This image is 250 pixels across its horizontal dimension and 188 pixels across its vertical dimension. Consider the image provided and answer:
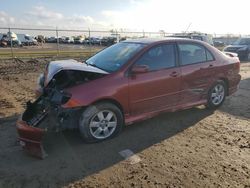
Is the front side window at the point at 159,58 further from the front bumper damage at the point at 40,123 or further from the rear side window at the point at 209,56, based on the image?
the front bumper damage at the point at 40,123

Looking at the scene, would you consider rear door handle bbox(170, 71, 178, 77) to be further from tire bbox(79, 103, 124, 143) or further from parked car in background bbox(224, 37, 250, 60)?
parked car in background bbox(224, 37, 250, 60)

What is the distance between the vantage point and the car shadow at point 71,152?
4.14 metres

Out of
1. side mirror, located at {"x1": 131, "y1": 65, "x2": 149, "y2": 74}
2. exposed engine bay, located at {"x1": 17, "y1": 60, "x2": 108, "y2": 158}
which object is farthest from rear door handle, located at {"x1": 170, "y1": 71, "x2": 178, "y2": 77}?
exposed engine bay, located at {"x1": 17, "y1": 60, "x2": 108, "y2": 158}

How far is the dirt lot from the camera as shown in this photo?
4.03 m

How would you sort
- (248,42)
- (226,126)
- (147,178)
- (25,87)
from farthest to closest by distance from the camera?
(248,42) → (25,87) → (226,126) → (147,178)

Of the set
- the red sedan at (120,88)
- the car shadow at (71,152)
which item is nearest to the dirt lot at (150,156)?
the car shadow at (71,152)

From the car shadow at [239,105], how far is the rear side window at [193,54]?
1.37 meters

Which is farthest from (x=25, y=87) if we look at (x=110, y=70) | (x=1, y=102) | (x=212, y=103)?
(x=212, y=103)

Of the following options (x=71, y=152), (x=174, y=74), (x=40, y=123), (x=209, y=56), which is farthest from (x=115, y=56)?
(x=209, y=56)

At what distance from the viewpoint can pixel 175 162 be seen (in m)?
4.54

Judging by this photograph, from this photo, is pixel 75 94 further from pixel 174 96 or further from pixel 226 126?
pixel 226 126

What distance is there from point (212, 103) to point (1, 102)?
5175mm

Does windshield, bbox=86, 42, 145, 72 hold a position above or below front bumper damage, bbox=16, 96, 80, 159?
above

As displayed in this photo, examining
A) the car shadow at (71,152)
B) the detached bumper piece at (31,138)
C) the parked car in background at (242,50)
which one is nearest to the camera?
the car shadow at (71,152)
